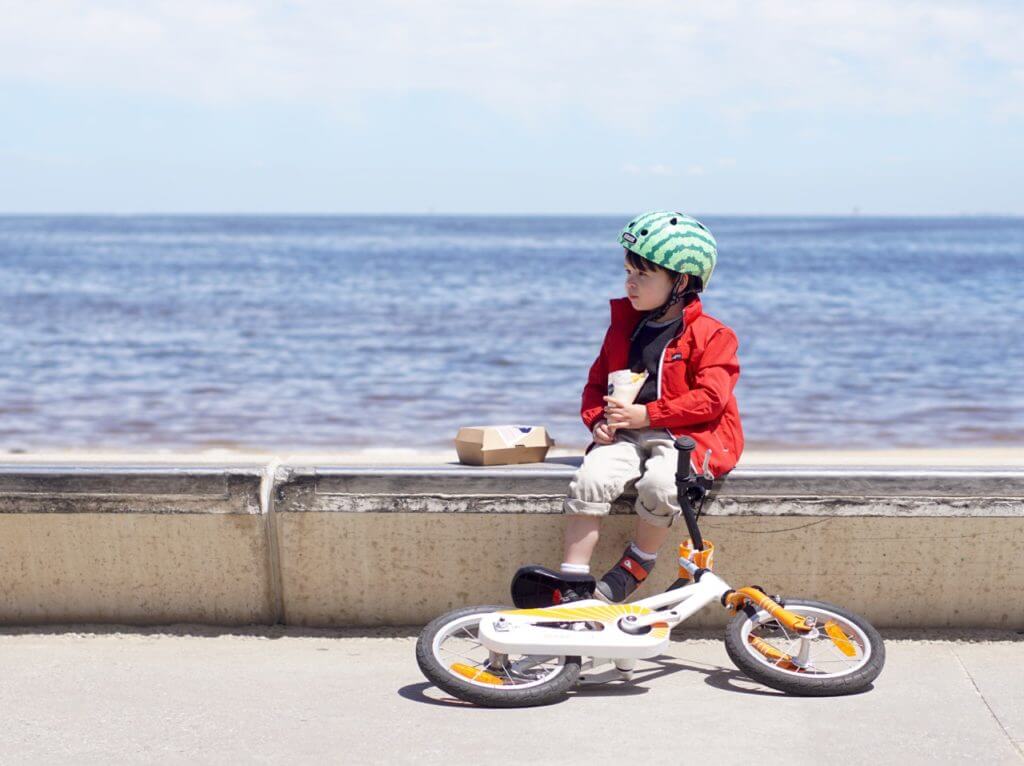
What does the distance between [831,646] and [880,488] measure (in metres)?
0.58

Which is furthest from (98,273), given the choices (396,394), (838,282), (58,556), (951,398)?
(58,556)

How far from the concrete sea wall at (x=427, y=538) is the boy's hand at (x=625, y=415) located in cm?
29

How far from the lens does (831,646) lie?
4.12 metres

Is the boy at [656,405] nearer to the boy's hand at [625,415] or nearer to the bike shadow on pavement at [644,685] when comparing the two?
the boy's hand at [625,415]

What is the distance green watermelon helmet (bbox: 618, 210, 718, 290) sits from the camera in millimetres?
4102

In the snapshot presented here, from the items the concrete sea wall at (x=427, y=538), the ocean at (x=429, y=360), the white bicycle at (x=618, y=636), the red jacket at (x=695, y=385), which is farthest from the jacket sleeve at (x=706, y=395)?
the ocean at (x=429, y=360)

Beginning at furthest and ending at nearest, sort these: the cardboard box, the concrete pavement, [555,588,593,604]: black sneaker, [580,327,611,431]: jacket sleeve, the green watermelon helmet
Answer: the cardboard box
[580,327,611,431]: jacket sleeve
the green watermelon helmet
[555,588,593,604]: black sneaker
the concrete pavement

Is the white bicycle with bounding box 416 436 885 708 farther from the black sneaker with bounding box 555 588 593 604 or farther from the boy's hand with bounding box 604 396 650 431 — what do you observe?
the boy's hand with bounding box 604 396 650 431

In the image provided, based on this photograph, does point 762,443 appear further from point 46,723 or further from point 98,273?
point 98,273

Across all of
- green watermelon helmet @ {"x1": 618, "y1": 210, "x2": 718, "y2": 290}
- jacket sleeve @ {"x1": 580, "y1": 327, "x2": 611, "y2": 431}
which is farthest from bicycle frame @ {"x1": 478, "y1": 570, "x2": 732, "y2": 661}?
green watermelon helmet @ {"x1": 618, "y1": 210, "x2": 718, "y2": 290}

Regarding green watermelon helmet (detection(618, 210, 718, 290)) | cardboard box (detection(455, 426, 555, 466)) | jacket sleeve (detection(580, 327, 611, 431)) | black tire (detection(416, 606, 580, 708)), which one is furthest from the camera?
cardboard box (detection(455, 426, 555, 466))

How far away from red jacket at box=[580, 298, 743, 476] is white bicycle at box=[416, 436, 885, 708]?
19 centimetres

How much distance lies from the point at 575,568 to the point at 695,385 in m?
0.75

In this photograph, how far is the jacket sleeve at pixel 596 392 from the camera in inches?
167
